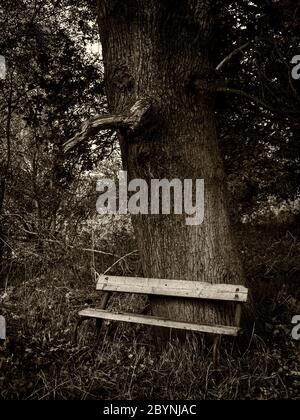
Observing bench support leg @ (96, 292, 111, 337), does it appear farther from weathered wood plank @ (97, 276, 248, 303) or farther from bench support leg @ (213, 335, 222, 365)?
bench support leg @ (213, 335, 222, 365)

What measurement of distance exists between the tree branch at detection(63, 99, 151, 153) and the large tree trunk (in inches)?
4.3

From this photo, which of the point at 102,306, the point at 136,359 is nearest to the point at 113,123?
the point at 102,306

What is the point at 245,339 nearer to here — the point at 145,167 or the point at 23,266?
the point at 145,167

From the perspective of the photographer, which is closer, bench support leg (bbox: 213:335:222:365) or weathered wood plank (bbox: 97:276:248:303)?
bench support leg (bbox: 213:335:222:365)

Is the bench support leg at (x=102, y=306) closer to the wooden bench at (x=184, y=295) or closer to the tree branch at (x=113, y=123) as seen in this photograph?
the wooden bench at (x=184, y=295)

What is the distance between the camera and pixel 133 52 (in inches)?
154

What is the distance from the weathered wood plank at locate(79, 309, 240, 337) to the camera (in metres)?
3.54

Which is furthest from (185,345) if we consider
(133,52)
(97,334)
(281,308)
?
(133,52)

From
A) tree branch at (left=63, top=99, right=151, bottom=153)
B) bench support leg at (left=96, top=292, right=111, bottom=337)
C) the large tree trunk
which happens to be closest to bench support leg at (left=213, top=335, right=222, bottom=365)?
the large tree trunk

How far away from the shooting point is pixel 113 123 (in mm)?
3682

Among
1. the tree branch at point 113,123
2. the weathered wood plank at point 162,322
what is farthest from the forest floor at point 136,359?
the tree branch at point 113,123

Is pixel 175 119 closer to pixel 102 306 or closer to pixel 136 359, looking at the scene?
pixel 102 306

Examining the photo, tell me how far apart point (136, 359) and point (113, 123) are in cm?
213
